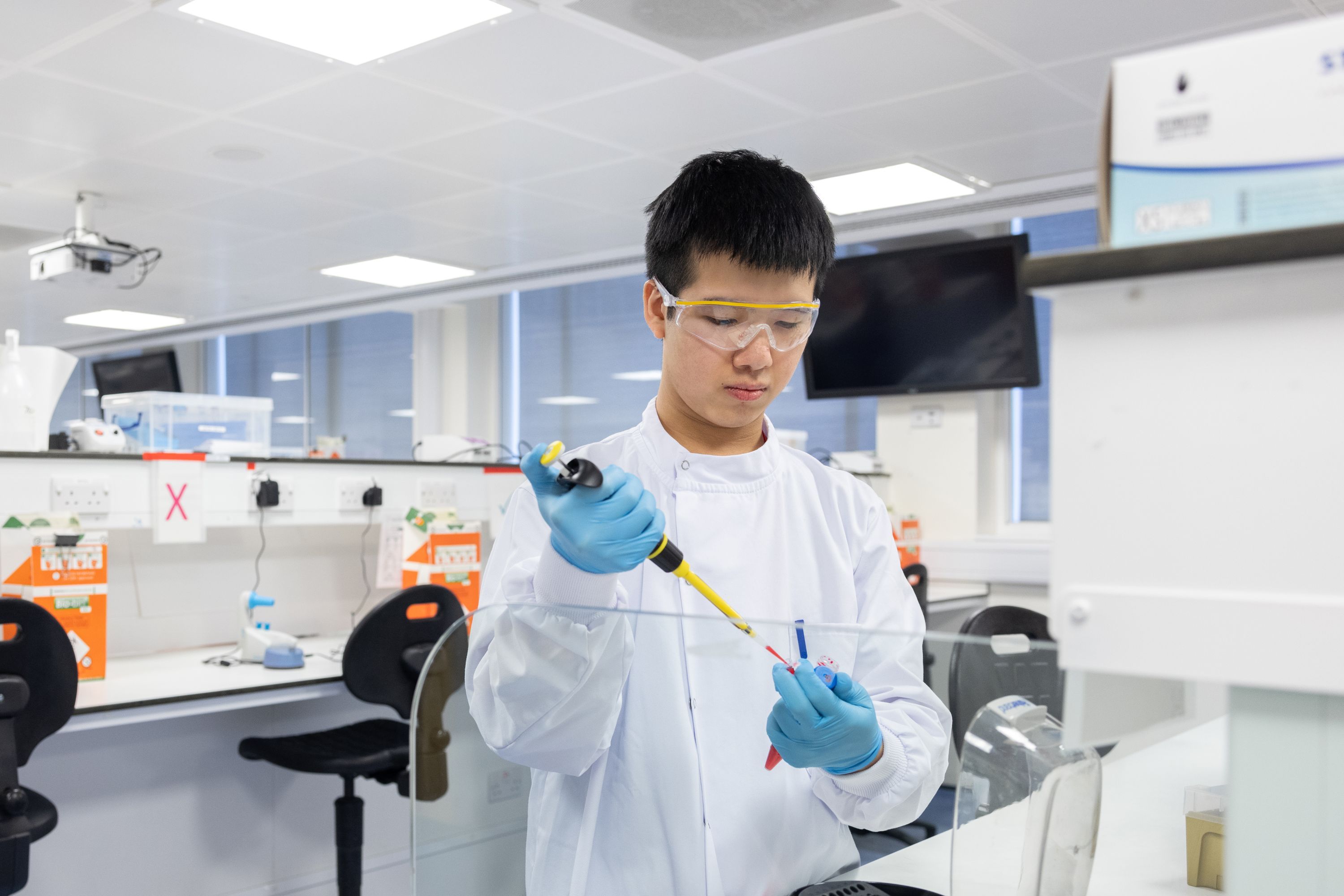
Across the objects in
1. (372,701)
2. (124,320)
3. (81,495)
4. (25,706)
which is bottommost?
(372,701)

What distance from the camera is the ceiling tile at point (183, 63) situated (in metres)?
2.96

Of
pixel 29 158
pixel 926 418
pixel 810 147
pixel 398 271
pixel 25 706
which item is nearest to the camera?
pixel 25 706

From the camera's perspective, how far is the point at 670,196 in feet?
4.00

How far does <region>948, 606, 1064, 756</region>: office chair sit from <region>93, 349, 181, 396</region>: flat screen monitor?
7.89 metres

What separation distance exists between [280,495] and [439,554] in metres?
0.48

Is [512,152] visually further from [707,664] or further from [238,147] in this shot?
[707,664]

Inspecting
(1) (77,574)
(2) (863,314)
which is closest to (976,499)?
(2) (863,314)

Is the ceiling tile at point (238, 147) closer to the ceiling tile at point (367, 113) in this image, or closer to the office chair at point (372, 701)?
the ceiling tile at point (367, 113)

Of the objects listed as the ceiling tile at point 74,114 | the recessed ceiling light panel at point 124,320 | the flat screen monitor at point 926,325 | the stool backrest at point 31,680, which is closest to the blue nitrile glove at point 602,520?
the stool backrest at point 31,680

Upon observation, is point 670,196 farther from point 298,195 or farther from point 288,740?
point 298,195

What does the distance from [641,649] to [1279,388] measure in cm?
61

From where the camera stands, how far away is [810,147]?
3.91 meters

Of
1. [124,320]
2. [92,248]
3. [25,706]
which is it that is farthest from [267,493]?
[124,320]

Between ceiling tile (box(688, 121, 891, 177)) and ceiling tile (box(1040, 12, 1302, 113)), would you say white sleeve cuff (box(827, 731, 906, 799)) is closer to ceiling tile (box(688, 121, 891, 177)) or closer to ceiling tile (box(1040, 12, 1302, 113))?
ceiling tile (box(1040, 12, 1302, 113))
